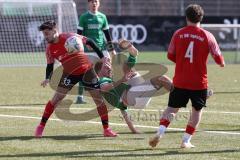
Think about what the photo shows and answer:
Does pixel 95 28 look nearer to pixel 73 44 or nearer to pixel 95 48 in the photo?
pixel 73 44

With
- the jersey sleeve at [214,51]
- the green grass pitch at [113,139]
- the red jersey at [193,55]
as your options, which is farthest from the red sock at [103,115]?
the jersey sleeve at [214,51]

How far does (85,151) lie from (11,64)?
18.3 meters

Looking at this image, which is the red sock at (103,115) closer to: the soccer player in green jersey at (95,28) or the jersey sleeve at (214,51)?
the jersey sleeve at (214,51)

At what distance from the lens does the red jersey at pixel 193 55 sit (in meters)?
9.16

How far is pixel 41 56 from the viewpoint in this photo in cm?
2894

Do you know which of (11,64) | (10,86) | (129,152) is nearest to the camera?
(129,152)

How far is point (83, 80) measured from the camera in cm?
1074

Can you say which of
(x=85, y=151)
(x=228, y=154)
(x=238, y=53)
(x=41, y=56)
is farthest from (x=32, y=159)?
(x=238, y=53)

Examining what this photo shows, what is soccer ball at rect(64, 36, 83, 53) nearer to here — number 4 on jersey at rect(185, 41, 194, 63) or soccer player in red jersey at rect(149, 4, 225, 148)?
soccer player in red jersey at rect(149, 4, 225, 148)

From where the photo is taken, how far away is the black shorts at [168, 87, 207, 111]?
932 centimetres

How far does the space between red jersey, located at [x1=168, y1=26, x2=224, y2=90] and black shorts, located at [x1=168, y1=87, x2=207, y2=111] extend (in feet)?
0.25

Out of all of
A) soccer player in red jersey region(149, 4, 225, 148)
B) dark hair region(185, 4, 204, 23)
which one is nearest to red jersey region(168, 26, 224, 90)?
soccer player in red jersey region(149, 4, 225, 148)

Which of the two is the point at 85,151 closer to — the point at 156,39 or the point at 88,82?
the point at 88,82

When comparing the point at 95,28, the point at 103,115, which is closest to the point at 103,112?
the point at 103,115
